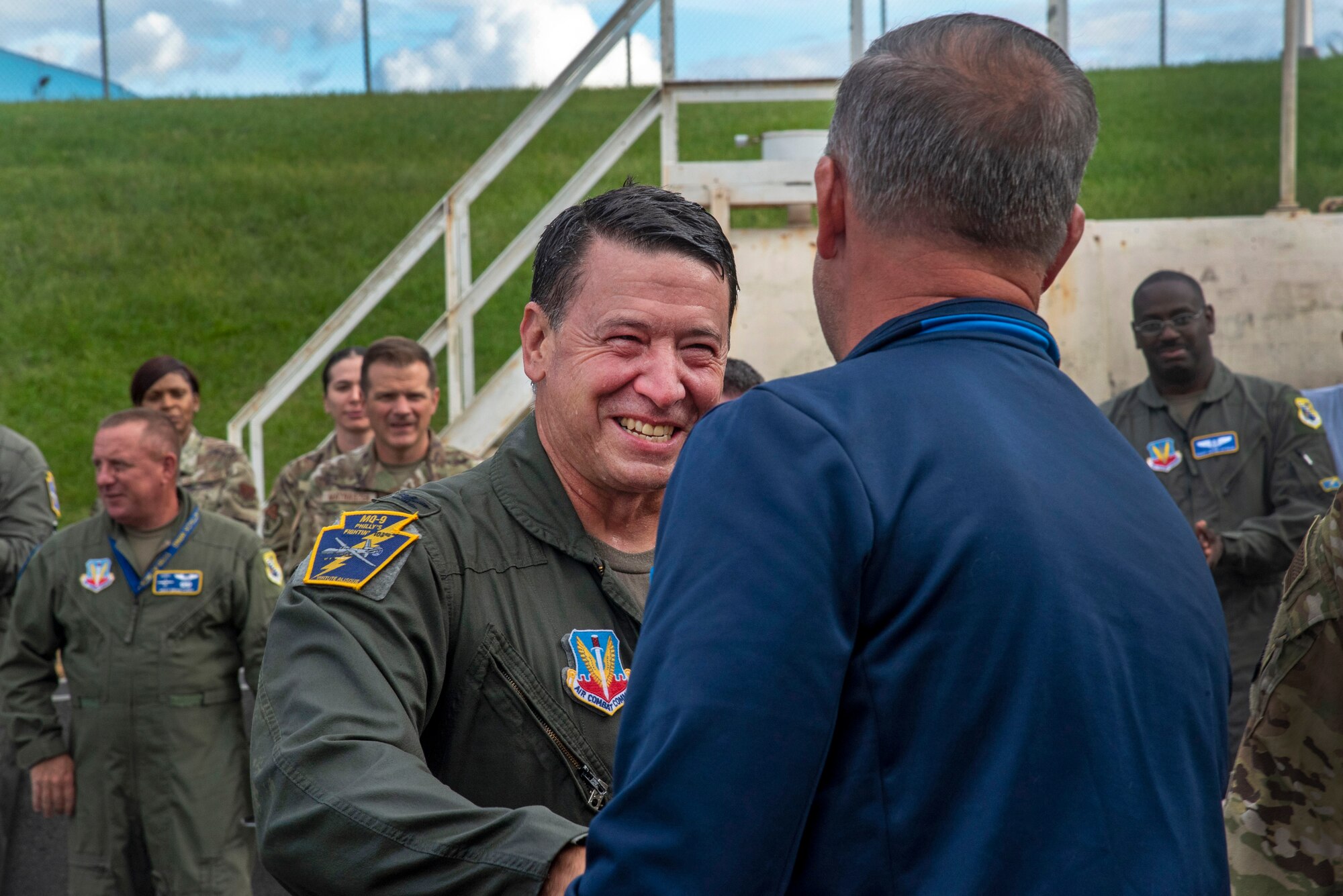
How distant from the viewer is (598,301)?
211 cm

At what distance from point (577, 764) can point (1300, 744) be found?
3.84 ft

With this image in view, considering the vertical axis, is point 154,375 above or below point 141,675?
above

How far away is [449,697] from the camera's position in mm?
1870

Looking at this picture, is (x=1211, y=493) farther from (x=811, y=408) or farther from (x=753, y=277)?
(x=811, y=408)

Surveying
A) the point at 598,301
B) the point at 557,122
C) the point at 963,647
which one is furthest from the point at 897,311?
the point at 557,122

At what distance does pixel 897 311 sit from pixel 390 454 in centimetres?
470

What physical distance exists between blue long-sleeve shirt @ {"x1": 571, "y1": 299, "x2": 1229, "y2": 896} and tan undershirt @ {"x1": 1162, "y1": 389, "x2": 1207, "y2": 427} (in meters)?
4.63

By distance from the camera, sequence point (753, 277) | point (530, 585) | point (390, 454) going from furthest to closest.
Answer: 1. point (753, 277)
2. point (390, 454)
3. point (530, 585)

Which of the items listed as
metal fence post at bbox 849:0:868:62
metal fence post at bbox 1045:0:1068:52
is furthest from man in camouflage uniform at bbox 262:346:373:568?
metal fence post at bbox 1045:0:1068:52

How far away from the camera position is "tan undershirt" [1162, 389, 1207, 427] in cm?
544

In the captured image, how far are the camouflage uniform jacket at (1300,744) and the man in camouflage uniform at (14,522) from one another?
5.14m

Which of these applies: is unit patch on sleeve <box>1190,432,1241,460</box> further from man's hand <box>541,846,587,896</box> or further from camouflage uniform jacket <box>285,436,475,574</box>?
man's hand <box>541,846,587,896</box>

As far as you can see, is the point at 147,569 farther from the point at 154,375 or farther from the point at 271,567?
the point at 154,375

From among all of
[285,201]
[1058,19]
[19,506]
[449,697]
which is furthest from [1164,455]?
[285,201]
